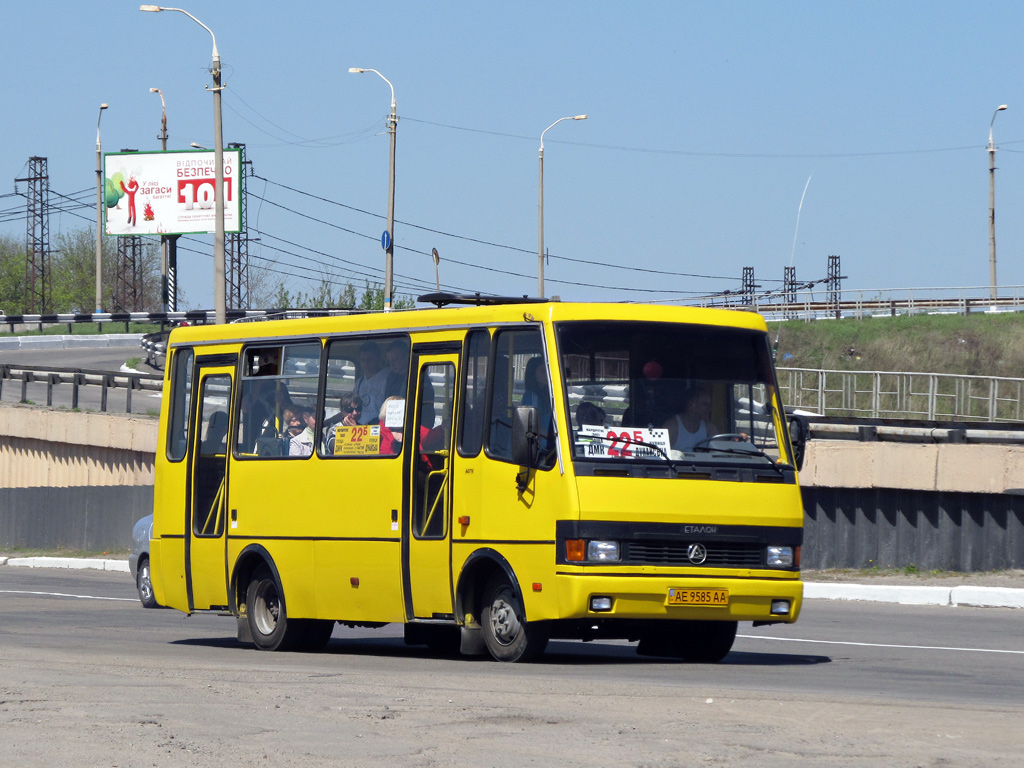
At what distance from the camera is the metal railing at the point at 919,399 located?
110 feet

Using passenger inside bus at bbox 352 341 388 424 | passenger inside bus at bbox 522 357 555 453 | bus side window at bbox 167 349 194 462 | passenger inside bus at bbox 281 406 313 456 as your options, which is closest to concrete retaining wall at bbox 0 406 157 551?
bus side window at bbox 167 349 194 462

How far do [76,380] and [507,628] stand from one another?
103 feet

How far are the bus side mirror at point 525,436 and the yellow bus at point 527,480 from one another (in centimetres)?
2

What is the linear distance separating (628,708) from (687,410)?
3.32m

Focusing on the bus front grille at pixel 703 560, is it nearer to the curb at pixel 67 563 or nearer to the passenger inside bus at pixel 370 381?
the passenger inside bus at pixel 370 381

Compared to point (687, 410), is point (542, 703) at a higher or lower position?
lower

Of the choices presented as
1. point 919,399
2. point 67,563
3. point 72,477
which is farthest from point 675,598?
point 72,477

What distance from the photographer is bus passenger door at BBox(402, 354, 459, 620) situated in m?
12.3

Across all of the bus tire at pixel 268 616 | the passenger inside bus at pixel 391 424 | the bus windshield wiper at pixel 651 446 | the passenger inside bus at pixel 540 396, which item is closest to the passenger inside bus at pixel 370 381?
the passenger inside bus at pixel 391 424

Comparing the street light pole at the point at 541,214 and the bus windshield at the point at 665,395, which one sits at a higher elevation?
A: the street light pole at the point at 541,214

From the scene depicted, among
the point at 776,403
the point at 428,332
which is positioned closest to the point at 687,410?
the point at 776,403

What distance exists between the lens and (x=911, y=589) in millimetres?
19688

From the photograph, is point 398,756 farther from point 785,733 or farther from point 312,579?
point 312,579

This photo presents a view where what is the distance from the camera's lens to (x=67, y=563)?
34250mm
